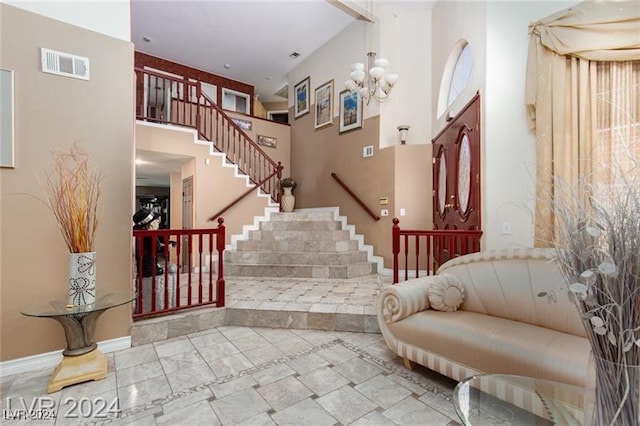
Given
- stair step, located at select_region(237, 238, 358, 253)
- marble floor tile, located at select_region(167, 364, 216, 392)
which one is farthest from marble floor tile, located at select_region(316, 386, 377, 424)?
stair step, located at select_region(237, 238, 358, 253)

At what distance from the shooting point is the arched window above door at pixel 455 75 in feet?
11.9

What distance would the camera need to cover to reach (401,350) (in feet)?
7.10

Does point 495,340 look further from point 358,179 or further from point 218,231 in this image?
point 358,179

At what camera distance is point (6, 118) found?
6.67 feet

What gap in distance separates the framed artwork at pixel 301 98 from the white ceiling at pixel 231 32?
56cm

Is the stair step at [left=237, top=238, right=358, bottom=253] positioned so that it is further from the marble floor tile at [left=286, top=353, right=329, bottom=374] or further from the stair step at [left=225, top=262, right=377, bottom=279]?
the marble floor tile at [left=286, top=353, right=329, bottom=374]

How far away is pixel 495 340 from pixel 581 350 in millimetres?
402

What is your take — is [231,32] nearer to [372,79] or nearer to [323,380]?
[372,79]

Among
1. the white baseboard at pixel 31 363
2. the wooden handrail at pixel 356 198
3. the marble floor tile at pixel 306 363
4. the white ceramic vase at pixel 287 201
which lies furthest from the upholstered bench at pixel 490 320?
the white ceramic vase at pixel 287 201

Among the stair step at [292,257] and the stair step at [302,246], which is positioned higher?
the stair step at [302,246]

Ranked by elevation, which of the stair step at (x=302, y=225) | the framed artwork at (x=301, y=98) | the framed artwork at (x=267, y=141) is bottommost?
the stair step at (x=302, y=225)

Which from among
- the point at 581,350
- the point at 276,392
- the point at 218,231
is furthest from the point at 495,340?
the point at 218,231

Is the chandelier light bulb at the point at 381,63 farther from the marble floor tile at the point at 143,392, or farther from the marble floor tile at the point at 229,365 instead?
the marble floor tile at the point at 143,392

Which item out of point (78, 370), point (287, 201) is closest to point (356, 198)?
point (287, 201)
